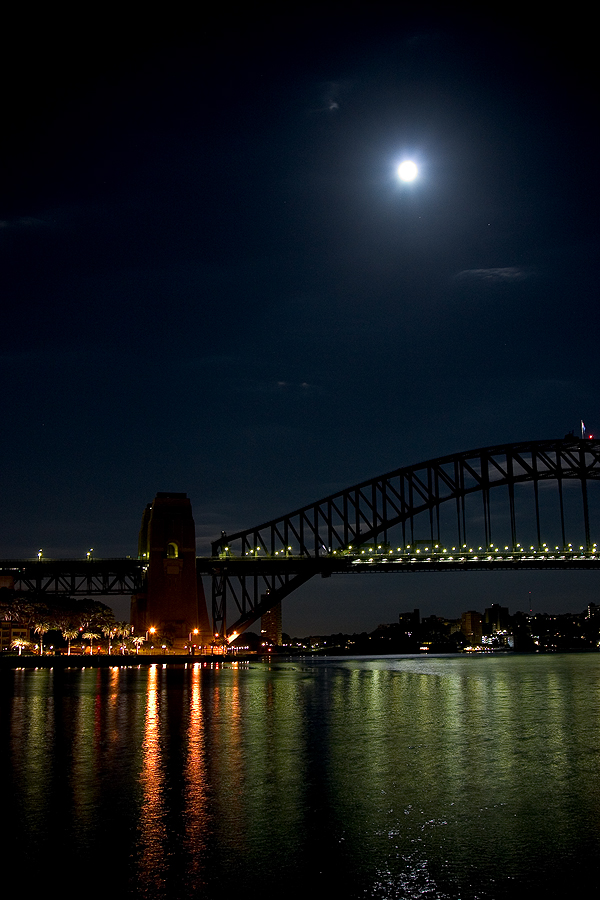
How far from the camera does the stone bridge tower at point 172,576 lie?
319ft

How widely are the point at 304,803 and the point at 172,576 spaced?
84346mm

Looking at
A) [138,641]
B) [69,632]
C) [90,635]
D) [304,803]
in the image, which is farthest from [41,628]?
[304,803]

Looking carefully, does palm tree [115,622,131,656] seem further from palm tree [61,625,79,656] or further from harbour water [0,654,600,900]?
harbour water [0,654,600,900]

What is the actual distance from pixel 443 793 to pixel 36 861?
7.65 m

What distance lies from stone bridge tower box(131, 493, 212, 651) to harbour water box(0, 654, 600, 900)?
65581 mm

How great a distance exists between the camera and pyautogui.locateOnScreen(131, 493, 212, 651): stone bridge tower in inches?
3824

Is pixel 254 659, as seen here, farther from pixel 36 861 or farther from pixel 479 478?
pixel 36 861

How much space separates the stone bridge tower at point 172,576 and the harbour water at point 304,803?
65.6 meters

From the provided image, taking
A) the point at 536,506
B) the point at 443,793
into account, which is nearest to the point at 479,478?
the point at 536,506

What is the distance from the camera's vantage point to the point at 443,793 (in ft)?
54.5

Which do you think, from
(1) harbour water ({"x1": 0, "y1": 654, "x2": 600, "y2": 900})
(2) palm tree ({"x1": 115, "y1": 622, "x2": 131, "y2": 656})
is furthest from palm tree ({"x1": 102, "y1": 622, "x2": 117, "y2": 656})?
(1) harbour water ({"x1": 0, "y1": 654, "x2": 600, "y2": 900})

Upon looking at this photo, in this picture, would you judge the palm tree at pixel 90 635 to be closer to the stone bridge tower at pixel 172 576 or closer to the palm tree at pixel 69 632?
the palm tree at pixel 69 632

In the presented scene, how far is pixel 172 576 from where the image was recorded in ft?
324

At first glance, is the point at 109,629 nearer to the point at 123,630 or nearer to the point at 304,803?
the point at 123,630
